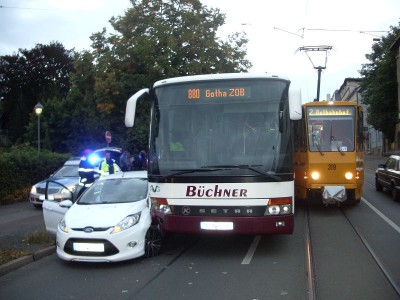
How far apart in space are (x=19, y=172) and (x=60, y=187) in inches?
119

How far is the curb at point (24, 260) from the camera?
722cm

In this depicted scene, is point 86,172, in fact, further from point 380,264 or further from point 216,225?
point 380,264


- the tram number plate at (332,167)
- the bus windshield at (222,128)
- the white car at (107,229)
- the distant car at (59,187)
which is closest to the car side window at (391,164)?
the tram number plate at (332,167)

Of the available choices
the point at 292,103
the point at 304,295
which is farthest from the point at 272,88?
the point at 304,295

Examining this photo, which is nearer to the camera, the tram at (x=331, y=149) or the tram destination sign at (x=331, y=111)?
the tram at (x=331, y=149)

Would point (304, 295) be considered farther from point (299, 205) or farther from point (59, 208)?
point (299, 205)

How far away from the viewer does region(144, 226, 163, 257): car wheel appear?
7844mm

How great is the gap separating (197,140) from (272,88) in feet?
5.12

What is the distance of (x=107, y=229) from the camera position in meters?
7.33

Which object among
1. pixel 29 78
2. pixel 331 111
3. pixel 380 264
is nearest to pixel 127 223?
pixel 380 264

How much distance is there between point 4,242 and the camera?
902cm

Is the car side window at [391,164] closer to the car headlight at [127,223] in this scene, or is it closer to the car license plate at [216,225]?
the car license plate at [216,225]

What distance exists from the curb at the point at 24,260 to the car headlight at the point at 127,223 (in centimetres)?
172

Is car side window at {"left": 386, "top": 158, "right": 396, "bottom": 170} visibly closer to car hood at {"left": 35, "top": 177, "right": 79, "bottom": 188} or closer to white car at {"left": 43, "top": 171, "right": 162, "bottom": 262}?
white car at {"left": 43, "top": 171, "right": 162, "bottom": 262}
